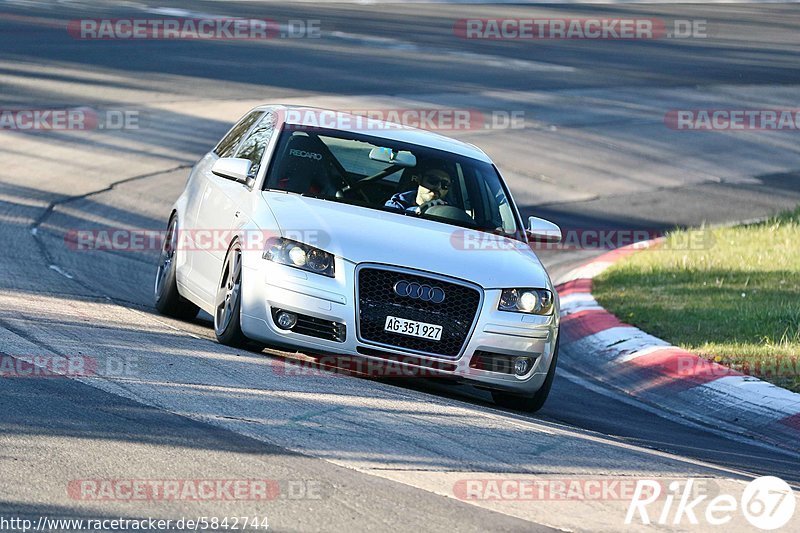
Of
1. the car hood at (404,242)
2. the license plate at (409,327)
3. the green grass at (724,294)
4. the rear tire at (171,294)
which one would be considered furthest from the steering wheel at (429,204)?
the green grass at (724,294)

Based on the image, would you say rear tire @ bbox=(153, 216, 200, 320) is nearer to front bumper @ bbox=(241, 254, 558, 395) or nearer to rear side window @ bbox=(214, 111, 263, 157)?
rear side window @ bbox=(214, 111, 263, 157)

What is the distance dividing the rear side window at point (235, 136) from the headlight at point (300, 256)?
216cm

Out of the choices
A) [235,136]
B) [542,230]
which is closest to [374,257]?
[542,230]

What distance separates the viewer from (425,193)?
9.48 m

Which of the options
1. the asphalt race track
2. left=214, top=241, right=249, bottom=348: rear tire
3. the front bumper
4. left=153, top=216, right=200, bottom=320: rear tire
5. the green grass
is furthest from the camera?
the green grass

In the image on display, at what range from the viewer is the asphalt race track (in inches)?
237

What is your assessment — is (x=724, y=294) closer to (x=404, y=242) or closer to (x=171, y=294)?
(x=404, y=242)

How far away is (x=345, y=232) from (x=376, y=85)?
1577 centimetres

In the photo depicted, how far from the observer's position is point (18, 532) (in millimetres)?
5012

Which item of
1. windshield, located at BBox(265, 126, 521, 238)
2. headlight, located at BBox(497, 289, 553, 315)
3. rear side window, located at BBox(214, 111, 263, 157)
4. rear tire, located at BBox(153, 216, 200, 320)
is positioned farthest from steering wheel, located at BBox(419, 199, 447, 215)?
rear tire, located at BBox(153, 216, 200, 320)

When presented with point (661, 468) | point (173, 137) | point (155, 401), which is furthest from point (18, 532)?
point (173, 137)

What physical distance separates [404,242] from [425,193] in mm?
1153

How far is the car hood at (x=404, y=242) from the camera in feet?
26.9

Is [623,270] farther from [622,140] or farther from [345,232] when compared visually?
[622,140]
